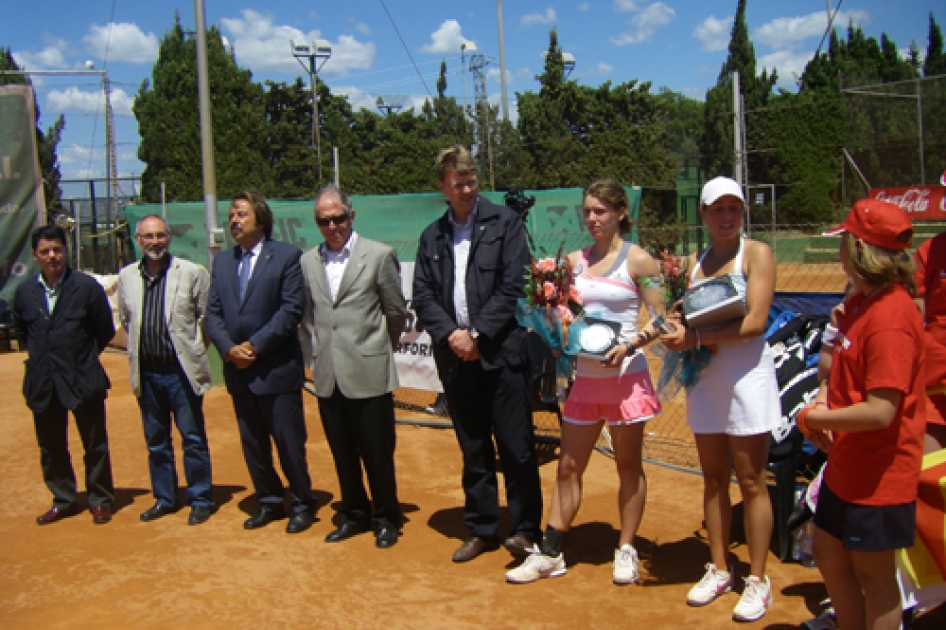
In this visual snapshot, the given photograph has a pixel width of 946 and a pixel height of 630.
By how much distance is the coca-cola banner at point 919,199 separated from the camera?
1595 cm

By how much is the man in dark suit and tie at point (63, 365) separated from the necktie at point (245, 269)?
44.0 inches

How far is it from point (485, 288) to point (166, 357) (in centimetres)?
229

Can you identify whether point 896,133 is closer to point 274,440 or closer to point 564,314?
point 564,314

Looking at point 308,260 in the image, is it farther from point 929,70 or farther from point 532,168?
point 929,70

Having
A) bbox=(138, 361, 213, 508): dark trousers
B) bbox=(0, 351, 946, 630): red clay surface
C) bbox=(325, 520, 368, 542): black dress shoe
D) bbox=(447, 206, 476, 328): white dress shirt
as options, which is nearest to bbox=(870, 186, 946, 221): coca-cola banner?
bbox=(0, 351, 946, 630): red clay surface

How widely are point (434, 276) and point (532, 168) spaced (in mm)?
26478

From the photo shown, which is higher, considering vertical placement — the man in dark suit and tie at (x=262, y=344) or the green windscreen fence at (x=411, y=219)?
the green windscreen fence at (x=411, y=219)

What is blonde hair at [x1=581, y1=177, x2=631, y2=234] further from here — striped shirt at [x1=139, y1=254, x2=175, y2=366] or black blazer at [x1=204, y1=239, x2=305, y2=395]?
striped shirt at [x1=139, y1=254, x2=175, y2=366]

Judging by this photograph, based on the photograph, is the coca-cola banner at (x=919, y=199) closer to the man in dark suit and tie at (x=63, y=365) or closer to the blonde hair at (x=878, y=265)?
the blonde hair at (x=878, y=265)

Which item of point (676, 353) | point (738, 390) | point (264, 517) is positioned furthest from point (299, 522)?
point (738, 390)

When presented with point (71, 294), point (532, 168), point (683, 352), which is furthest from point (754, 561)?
point (532, 168)

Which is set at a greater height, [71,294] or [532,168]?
[532,168]

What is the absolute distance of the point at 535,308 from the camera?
4.02 metres

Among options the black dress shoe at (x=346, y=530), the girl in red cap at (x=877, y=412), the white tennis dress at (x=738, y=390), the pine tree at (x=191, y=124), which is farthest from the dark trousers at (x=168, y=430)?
the pine tree at (x=191, y=124)
